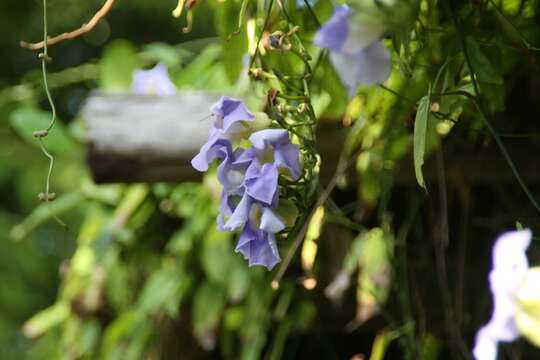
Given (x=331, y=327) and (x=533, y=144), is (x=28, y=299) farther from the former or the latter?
(x=533, y=144)

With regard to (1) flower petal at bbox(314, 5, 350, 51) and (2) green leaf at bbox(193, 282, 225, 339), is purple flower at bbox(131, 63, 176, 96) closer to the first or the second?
(2) green leaf at bbox(193, 282, 225, 339)

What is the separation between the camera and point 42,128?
4.62 ft

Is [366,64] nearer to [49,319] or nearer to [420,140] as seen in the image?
[420,140]

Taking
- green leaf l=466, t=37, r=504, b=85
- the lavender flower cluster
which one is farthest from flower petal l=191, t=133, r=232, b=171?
green leaf l=466, t=37, r=504, b=85

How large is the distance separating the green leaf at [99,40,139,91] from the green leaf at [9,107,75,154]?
0.35 feet

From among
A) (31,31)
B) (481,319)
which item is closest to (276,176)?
(481,319)

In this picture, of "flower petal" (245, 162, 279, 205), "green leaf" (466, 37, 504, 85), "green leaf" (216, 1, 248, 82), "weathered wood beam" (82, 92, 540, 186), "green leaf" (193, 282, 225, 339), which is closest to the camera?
"flower petal" (245, 162, 279, 205)

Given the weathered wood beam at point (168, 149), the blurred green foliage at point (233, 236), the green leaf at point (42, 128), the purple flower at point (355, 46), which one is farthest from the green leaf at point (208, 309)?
the purple flower at point (355, 46)

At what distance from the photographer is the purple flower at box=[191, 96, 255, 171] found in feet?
1.86

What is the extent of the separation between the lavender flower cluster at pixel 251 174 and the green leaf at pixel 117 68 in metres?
0.89

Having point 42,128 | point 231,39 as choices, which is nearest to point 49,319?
point 42,128

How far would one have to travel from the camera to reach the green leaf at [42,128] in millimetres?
1404

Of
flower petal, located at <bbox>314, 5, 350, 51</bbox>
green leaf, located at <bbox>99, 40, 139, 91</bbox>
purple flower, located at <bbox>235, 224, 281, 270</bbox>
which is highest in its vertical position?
flower petal, located at <bbox>314, 5, 350, 51</bbox>

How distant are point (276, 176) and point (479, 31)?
1.00 ft
